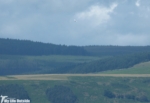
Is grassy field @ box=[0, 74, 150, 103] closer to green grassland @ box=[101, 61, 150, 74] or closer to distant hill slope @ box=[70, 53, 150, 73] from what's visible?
Result: green grassland @ box=[101, 61, 150, 74]

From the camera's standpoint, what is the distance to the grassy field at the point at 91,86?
323 ft

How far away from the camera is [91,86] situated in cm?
10738

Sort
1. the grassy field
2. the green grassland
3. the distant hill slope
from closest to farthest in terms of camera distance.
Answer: the grassy field
the green grassland
the distant hill slope

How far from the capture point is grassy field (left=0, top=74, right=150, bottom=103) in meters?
98.4

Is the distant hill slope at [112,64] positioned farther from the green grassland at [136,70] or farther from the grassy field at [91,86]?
the grassy field at [91,86]

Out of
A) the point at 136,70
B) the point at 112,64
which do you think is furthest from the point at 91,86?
the point at 112,64

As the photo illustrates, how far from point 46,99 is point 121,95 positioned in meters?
12.1

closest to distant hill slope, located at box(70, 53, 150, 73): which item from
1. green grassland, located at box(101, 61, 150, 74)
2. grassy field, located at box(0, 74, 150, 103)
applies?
green grassland, located at box(101, 61, 150, 74)

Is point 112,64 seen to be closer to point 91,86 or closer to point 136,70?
point 136,70

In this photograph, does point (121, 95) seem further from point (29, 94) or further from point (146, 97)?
point (29, 94)

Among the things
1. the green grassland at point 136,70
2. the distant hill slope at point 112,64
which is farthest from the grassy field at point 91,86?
the distant hill slope at point 112,64

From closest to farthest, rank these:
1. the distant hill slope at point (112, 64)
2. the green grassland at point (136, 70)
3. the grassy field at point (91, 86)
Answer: the grassy field at point (91, 86) < the green grassland at point (136, 70) < the distant hill slope at point (112, 64)

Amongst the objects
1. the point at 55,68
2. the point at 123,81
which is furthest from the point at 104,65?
the point at 123,81

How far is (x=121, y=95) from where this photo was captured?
335 feet
